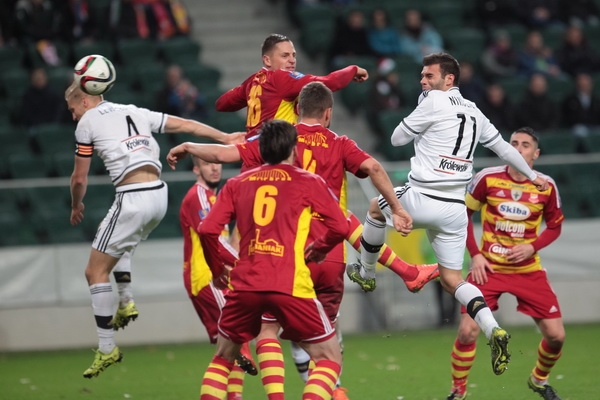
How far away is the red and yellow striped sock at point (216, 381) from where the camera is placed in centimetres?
739

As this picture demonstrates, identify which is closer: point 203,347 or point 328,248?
point 328,248

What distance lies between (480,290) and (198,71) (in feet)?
31.0

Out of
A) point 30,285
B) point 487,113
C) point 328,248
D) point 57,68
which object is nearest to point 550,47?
point 487,113

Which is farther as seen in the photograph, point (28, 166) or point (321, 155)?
point (28, 166)

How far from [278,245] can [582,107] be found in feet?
40.6

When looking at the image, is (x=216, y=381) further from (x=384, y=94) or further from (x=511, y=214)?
(x=384, y=94)

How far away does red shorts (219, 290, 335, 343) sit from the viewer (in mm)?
7191

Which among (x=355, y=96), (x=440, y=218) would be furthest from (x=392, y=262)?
(x=355, y=96)

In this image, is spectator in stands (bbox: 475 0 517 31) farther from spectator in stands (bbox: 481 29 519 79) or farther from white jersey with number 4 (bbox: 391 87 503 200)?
white jersey with number 4 (bbox: 391 87 503 200)

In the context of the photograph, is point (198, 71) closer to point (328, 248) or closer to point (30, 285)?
point (30, 285)

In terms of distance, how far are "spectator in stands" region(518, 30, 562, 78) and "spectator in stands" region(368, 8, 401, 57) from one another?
2323 mm

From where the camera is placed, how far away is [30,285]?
579 inches

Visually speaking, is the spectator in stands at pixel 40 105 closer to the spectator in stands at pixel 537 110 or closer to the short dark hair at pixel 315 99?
the spectator in stands at pixel 537 110

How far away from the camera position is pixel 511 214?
388 inches
